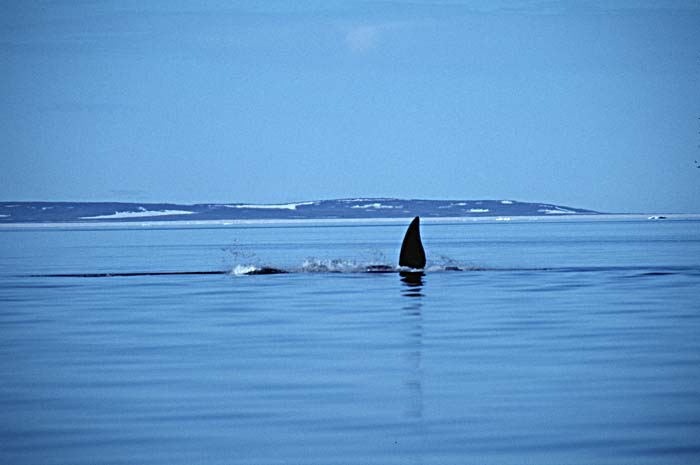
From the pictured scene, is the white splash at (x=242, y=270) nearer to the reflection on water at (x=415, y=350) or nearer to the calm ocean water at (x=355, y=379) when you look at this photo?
the reflection on water at (x=415, y=350)

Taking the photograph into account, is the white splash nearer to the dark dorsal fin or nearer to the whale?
the whale

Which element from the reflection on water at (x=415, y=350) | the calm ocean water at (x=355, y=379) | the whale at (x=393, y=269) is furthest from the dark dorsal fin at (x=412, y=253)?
the calm ocean water at (x=355, y=379)

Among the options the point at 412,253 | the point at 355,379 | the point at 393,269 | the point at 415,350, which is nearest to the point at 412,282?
the point at 412,253

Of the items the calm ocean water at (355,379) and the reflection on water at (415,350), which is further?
the reflection on water at (415,350)

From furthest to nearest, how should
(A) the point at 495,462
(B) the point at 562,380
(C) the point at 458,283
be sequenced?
(C) the point at 458,283
(B) the point at 562,380
(A) the point at 495,462

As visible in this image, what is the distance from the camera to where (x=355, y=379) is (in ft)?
49.2

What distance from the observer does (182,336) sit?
2072cm

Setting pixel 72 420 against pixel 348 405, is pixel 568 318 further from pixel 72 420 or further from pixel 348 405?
pixel 72 420

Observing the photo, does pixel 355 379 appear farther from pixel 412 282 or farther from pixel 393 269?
pixel 393 269

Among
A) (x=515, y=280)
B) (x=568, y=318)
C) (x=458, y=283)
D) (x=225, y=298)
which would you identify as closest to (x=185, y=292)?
(x=225, y=298)

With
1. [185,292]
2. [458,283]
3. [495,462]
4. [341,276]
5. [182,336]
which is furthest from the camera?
[341,276]

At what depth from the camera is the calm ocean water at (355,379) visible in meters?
11.1

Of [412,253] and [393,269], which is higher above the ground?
[412,253]

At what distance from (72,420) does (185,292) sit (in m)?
20.6
